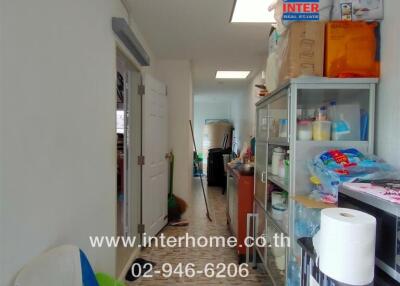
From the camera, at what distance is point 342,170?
4.11 feet

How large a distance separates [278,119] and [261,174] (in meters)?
0.60

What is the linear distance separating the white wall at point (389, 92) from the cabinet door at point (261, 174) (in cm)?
92

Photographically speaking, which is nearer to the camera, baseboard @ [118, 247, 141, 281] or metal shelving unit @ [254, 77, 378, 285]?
metal shelving unit @ [254, 77, 378, 285]

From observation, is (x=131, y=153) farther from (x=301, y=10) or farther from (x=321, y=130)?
(x=301, y=10)

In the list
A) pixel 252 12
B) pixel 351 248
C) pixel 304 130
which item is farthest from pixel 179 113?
pixel 351 248

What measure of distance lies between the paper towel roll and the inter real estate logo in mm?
1197

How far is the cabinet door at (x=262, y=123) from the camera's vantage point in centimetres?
227

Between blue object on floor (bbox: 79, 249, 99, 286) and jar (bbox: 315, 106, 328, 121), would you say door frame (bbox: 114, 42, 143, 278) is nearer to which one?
blue object on floor (bbox: 79, 249, 99, 286)

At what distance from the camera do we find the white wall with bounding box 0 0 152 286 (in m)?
0.87

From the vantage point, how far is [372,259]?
731mm

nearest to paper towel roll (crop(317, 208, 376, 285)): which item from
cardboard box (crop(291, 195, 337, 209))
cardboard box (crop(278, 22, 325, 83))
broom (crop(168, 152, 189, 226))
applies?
cardboard box (crop(291, 195, 337, 209))

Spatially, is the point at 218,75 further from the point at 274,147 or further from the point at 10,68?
the point at 10,68

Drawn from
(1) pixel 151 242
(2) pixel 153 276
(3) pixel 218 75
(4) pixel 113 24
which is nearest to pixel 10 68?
(4) pixel 113 24

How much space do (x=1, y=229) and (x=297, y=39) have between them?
162 cm
